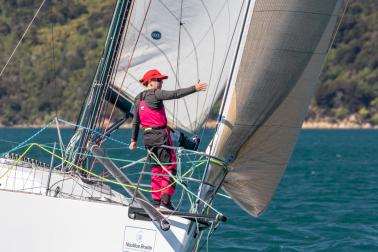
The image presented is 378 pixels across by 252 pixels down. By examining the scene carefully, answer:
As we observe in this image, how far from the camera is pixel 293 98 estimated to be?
9.52 m

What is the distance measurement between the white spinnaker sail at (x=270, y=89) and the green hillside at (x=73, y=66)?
55206 millimetres

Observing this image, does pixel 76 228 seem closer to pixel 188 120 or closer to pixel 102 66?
pixel 102 66

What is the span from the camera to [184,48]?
10969 mm

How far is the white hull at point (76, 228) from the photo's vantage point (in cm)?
880

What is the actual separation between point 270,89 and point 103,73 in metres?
1.86

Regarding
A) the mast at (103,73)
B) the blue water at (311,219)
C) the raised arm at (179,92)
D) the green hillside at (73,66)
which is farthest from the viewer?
the green hillside at (73,66)

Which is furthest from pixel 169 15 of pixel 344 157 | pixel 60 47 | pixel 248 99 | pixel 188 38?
pixel 60 47

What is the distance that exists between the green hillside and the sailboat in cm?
5366

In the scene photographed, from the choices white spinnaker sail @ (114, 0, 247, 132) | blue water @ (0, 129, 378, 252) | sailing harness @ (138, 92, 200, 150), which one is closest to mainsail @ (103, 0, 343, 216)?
sailing harness @ (138, 92, 200, 150)

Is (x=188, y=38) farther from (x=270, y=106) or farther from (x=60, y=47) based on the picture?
(x=60, y=47)

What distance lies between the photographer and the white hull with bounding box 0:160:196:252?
8805 mm

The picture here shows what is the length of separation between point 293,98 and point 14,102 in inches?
2531

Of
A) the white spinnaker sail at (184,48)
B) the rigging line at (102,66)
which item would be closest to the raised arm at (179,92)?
the rigging line at (102,66)

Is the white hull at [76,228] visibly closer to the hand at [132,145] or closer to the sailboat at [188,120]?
the sailboat at [188,120]
